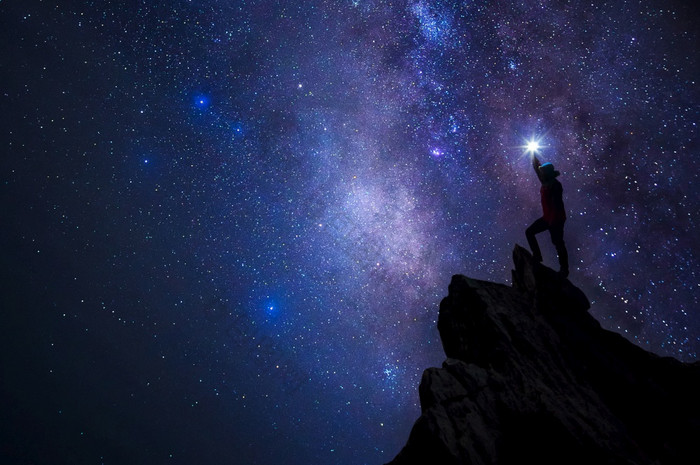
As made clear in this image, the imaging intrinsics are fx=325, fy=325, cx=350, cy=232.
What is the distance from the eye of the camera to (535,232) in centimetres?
1057

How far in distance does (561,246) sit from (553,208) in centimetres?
126

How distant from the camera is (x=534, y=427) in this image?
7172 millimetres

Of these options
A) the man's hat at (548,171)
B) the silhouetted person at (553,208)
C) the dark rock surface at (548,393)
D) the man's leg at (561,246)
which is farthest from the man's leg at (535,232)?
the man's hat at (548,171)

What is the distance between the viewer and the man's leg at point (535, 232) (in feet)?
34.2

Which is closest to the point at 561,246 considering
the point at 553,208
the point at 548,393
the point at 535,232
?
the point at 535,232

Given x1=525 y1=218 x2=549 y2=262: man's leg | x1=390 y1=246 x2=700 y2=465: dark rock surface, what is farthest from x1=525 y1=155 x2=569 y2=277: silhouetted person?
x1=390 y1=246 x2=700 y2=465: dark rock surface

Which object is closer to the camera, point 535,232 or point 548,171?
point 548,171

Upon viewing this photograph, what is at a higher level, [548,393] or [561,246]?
[561,246]

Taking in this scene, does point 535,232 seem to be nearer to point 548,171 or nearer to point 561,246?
point 561,246

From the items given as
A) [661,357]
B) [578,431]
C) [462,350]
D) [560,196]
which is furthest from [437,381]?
[560,196]

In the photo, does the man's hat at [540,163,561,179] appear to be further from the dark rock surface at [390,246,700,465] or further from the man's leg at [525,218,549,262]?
the dark rock surface at [390,246,700,465]

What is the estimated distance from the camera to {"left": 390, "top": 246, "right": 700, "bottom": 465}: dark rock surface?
22.5ft

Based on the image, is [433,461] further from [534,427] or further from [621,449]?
[621,449]

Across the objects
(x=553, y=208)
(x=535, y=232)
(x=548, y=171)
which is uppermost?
(x=548, y=171)
